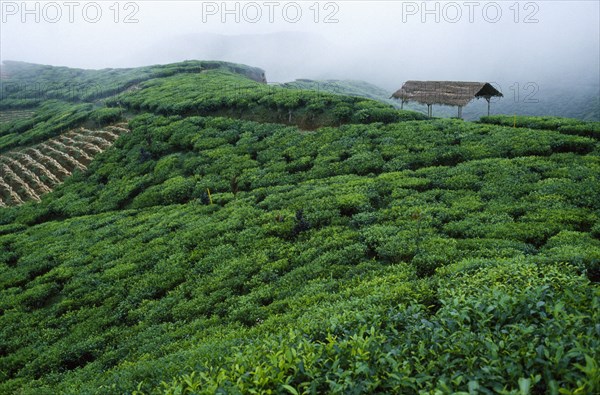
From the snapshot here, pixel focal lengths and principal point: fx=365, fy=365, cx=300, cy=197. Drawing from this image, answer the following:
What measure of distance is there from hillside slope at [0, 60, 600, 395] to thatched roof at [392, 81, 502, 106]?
9381mm

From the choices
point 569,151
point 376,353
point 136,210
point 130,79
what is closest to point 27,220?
point 136,210

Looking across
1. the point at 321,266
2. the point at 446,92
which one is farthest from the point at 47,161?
the point at 446,92

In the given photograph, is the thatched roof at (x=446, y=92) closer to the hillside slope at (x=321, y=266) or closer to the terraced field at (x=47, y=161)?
the hillside slope at (x=321, y=266)

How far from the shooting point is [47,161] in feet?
115

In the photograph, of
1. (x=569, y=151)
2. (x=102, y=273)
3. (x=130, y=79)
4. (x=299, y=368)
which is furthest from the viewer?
(x=130, y=79)

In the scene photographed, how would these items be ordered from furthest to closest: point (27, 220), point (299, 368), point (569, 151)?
point (27, 220) < point (569, 151) < point (299, 368)

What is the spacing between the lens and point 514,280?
8.77 m

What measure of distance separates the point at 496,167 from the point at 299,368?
1665cm

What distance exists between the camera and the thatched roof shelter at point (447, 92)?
3511 cm

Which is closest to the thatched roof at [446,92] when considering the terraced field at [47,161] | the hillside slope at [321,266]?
the hillside slope at [321,266]

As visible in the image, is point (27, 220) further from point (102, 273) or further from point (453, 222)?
point (453, 222)

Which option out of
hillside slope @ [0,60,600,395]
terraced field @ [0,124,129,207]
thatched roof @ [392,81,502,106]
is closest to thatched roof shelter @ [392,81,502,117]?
thatched roof @ [392,81,502,106]

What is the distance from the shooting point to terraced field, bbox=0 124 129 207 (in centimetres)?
3106

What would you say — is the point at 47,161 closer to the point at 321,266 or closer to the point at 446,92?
the point at 321,266
